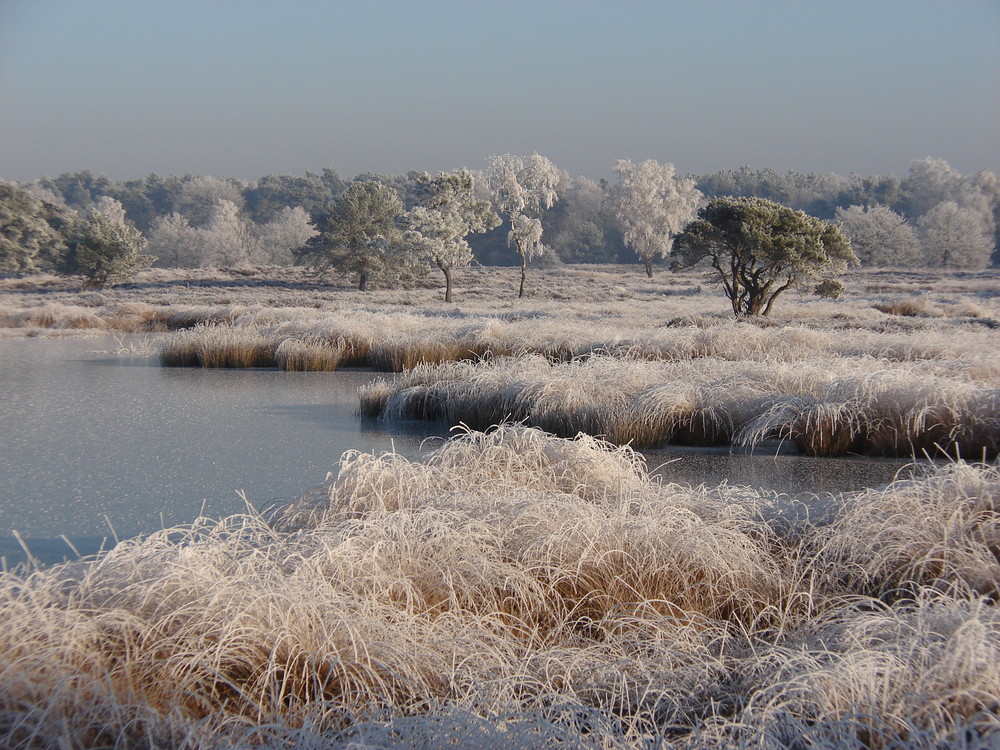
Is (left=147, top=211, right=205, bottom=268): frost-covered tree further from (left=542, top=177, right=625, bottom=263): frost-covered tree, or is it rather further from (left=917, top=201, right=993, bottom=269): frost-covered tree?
(left=917, top=201, right=993, bottom=269): frost-covered tree

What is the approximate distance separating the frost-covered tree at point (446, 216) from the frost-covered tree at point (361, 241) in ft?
7.26

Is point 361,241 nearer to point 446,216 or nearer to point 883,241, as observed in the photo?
point 446,216

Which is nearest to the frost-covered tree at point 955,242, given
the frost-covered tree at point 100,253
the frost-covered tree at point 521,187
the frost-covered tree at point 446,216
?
the frost-covered tree at point 521,187

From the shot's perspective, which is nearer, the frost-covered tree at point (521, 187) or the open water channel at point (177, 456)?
the open water channel at point (177, 456)

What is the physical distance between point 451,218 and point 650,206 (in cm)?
1895

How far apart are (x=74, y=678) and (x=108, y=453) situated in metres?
4.61

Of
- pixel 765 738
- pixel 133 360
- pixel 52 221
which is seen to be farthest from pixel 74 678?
pixel 52 221

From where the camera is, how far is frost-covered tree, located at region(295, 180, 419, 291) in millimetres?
34500

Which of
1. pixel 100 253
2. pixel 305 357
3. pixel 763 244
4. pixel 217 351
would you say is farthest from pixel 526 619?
pixel 100 253

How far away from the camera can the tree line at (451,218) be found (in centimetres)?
3353

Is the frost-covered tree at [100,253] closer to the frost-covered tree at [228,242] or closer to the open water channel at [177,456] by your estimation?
the frost-covered tree at [228,242]

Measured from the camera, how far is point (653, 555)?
3770 millimetres

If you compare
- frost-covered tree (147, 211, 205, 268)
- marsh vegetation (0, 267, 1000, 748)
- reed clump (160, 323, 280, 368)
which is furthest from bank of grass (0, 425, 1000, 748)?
frost-covered tree (147, 211, 205, 268)

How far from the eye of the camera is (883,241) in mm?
47469
